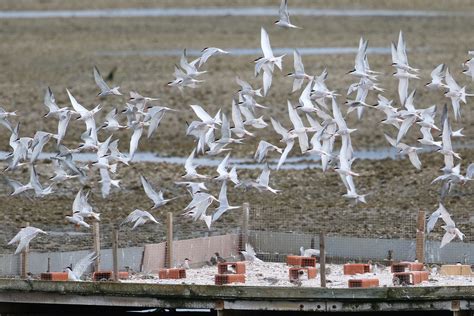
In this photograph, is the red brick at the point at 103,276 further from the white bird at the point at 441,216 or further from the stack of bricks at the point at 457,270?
the white bird at the point at 441,216

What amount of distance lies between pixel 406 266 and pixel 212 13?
37.8 metres

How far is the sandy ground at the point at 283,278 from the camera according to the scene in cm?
1869

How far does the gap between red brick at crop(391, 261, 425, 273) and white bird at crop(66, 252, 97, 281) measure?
11.6 ft

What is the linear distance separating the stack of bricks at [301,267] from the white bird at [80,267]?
7.68 feet

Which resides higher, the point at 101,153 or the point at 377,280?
the point at 101,153

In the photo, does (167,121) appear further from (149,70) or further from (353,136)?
(149,70)

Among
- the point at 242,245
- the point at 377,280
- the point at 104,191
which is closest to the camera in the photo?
the point at 377,280

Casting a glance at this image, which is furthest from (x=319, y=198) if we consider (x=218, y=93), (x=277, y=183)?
(x=218, y=93)

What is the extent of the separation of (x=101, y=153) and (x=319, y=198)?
5.07m

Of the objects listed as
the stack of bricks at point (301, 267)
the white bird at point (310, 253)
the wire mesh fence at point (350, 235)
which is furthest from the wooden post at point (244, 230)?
the stack of bricks at point (301, 267)

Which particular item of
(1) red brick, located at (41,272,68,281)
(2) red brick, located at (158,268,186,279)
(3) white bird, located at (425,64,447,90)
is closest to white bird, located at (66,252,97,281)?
(1) red brick, located at (41,272,68,281)

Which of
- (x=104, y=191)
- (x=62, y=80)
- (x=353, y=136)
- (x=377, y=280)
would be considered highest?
(x=62, y=80)

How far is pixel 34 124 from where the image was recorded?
32.5 m

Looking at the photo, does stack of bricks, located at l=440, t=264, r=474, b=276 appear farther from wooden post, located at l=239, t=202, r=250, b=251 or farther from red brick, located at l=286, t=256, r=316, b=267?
wooden post, located at l=239, t=202, r=250, b=251
